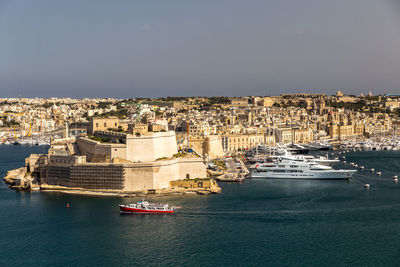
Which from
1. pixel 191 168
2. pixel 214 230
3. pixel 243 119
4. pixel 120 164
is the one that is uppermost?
pixel 243 119

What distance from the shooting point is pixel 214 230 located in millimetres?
13859

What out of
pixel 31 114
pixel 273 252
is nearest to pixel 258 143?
pixel 273 252

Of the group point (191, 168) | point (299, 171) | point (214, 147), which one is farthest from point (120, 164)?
point (214, 147)

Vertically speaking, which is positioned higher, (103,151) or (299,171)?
(103,151)

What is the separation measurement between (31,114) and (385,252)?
5837 cm

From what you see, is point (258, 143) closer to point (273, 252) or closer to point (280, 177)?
point (280, 177)

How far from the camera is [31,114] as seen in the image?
63812 millimetres

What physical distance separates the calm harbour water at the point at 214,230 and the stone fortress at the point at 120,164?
1010 mm

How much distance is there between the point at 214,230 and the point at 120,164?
5933mm

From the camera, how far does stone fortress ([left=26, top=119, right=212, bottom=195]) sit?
18.5 m

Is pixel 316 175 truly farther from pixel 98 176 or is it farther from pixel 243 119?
pixel 243 119

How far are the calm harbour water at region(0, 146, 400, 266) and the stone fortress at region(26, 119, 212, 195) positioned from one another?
1.01 m

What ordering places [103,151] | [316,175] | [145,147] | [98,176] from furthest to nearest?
[316,175] → [145,147] → [103,151] → [98,176]

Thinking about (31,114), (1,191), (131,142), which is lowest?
→ (1,191)
